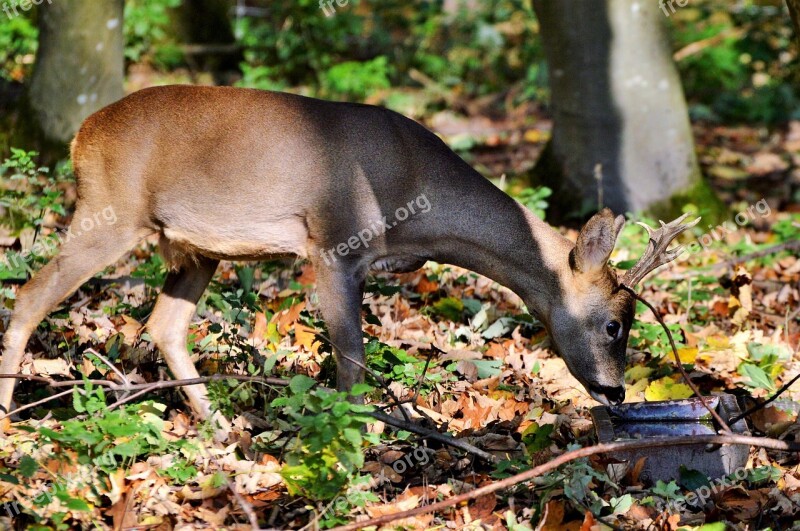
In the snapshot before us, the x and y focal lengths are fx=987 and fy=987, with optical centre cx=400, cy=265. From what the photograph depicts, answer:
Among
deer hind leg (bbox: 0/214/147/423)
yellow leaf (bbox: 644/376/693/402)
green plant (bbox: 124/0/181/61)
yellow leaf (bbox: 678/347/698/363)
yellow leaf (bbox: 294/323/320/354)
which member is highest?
green plant (bbox: 124/0/181/61)

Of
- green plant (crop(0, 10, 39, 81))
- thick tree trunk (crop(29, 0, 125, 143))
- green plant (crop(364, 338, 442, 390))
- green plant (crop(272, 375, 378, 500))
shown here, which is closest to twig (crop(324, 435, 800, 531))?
green plant (crop(272, 375, 378, 500))

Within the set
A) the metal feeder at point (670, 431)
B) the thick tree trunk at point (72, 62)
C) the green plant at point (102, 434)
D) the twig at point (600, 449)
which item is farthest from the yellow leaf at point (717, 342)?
the thick tree trunk at point (72, 62)

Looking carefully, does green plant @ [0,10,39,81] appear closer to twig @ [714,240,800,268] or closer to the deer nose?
twig @ [714,240,800,268]

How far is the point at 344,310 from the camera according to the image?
519cm

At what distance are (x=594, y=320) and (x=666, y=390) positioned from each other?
1.91ft

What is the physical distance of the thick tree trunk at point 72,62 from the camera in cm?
837

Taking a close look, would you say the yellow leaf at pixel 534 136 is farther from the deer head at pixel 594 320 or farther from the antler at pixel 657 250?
the antler at pixel 657 250

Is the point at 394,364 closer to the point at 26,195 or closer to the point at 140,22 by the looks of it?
the point at 26,195

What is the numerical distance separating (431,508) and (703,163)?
9.01 meters

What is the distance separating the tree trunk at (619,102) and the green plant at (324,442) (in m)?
5.32

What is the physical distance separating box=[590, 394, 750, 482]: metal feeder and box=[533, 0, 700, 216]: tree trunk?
13.4ft

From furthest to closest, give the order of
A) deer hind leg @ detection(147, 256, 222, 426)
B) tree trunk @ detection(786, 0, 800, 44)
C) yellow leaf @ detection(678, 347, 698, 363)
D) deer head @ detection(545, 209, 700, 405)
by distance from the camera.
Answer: yellow leaf @ detection(678, 347, 698, 363)
tree trunk @ detection(786, 0, 800, 44)
deer hind leg @ detection(147, 256, 222, 426)
deer head @ detection(545, 209, 700, 405)

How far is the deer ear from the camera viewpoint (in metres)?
5.14

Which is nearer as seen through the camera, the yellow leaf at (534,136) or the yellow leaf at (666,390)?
the yellow leaf at (666,390)
